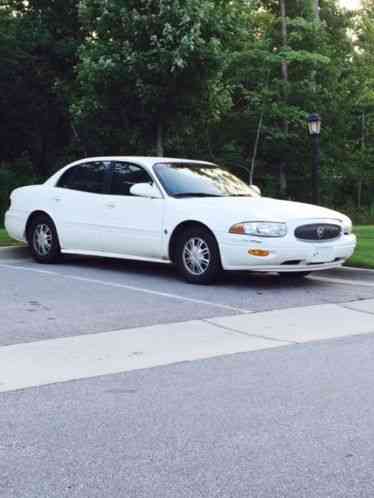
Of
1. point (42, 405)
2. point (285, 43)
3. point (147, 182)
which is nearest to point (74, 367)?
point (42, 405)

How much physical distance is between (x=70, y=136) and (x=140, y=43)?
998 centimetres

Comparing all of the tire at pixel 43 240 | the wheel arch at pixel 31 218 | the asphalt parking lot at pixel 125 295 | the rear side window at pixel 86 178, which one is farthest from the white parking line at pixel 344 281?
the wheel arch at pixel 31 218

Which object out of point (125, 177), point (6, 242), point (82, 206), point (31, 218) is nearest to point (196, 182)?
point (125, 177)

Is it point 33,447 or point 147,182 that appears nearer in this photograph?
point 33,447

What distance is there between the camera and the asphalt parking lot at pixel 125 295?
747 centimetres

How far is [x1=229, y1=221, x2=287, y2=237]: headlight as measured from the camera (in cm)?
951

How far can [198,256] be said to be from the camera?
32.3 ft

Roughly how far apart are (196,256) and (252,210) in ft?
2.89

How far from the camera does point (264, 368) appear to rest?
5863 mm

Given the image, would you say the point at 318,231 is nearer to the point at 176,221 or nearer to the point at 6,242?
the point at 176,221

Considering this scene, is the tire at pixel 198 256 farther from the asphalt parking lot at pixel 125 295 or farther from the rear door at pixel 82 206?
the rear door at pixel 82 206

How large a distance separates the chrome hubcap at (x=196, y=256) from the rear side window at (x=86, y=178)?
1844 mm

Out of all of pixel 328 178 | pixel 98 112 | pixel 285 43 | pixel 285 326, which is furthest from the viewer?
pixel 328 178

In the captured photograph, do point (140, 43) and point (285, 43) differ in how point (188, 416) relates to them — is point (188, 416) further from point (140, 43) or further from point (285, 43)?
point (285, 43)
